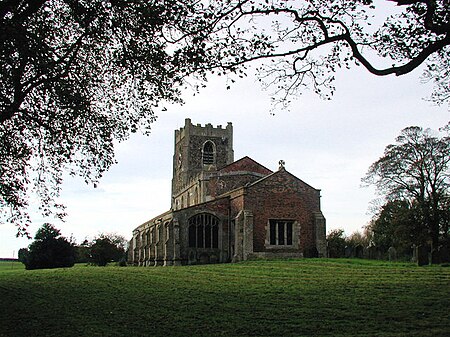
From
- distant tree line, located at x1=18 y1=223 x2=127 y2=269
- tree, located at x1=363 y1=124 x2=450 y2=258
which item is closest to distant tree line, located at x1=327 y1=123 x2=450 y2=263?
tree, located at x1=363 y1=124 x2=450 y2=258

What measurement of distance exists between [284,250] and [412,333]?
27162 millimetres

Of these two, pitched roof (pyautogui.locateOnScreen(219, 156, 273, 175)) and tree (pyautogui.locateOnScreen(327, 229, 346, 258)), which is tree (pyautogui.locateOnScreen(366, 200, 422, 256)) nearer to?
tree (pyautogui.locateOnScreen(327, 229, 346, 258))

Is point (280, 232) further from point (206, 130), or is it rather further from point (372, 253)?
point (206, 130)

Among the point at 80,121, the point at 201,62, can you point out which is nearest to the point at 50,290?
the point at 80,121

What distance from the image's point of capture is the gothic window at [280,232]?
112 feet

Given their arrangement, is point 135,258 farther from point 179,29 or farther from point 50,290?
point 179,29

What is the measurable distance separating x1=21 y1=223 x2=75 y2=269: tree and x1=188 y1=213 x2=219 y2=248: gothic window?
15760 millimetres

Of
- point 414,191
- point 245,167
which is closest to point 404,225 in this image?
point 414,191

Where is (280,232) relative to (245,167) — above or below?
below

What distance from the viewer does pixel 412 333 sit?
272 inches

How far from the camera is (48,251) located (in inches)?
1745

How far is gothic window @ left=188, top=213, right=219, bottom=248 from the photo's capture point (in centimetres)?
3553

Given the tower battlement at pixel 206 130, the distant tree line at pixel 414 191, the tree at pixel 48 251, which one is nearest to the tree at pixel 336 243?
A: the distant tree line at pixel 414 191

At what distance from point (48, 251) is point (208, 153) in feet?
85.3
